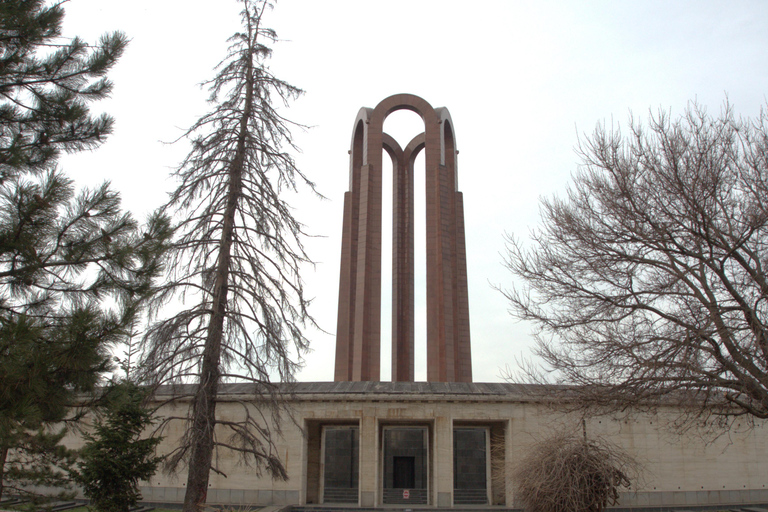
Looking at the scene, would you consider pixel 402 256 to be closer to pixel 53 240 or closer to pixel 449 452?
pixel 449 452

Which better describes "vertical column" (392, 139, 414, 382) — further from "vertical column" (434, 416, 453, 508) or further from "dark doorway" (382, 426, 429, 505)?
"vertical column" (434, 416, 453, 508)

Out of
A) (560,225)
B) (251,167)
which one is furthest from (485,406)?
(251,167)

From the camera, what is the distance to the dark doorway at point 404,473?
30219 millimetres

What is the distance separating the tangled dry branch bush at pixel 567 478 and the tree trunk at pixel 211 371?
6747mm

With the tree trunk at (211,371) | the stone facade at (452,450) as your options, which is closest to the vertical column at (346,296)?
the stone facade at (452,450)

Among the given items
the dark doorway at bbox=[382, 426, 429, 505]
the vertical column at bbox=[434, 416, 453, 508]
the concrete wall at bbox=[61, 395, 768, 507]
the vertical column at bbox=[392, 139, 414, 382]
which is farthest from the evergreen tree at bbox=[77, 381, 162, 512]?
the vertical column at bbox=[392, 139, 414, 382]

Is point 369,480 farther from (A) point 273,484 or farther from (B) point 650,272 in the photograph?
(B) point 650,272

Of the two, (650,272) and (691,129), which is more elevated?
(691,129)

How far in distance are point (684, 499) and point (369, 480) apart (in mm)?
11348

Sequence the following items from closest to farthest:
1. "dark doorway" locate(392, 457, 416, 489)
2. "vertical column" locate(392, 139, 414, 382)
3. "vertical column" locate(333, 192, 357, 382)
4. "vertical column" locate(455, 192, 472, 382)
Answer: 1. "vertical column" locate(333, 192, 357, 382)
2. "vertical column" locate(455, 192, 472, 382)
3. "dark doorway" locate(392, 457, 416, 489)
4. "vertical column" locate(392, 139, 414, 382)

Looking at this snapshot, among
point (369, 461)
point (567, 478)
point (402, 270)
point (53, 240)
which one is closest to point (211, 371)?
point (53, 240)

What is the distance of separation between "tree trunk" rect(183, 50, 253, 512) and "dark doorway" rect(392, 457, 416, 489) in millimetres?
21144

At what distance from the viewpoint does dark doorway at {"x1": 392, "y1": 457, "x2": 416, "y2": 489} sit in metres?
30.2

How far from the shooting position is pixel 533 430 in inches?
778
